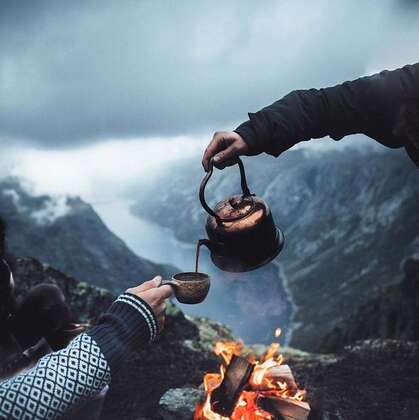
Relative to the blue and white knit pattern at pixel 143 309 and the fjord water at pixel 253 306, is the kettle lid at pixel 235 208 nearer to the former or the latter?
the blue and white knit pattern at pixel 143 309

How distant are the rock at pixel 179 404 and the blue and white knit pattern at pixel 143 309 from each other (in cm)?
253

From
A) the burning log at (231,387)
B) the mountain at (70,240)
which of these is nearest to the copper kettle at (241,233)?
the burning log at (231,387)

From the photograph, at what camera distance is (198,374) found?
225 inches

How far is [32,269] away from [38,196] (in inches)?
7379

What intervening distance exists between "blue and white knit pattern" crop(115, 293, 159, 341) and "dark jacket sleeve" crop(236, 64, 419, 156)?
1.29 m

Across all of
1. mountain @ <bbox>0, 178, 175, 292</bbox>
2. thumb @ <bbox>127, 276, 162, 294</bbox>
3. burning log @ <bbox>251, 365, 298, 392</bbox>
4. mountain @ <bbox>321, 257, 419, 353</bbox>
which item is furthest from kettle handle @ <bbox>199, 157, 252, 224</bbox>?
mountain @ <bbox>0, 178, 175, 292</bbox>

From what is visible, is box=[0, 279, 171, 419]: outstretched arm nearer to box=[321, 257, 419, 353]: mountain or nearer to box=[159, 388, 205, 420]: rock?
box=[159, 388, 205, 420]: rock

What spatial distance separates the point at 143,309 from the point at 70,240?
156 metres

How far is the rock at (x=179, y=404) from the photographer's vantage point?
13.8 feet

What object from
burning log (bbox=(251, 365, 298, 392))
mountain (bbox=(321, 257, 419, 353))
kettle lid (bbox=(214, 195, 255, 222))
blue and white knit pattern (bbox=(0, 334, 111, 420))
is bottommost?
blue and white knit pattern (bbox=(0, 334, 111, 420))

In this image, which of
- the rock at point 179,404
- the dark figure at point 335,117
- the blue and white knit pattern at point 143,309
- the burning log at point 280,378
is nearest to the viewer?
the blue and white knit pattern at point 143,309

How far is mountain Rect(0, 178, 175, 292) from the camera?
13271 cm

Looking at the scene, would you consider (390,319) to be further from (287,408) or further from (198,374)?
(287,408)

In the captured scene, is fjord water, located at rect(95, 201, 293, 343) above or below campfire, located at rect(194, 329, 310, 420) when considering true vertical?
above
